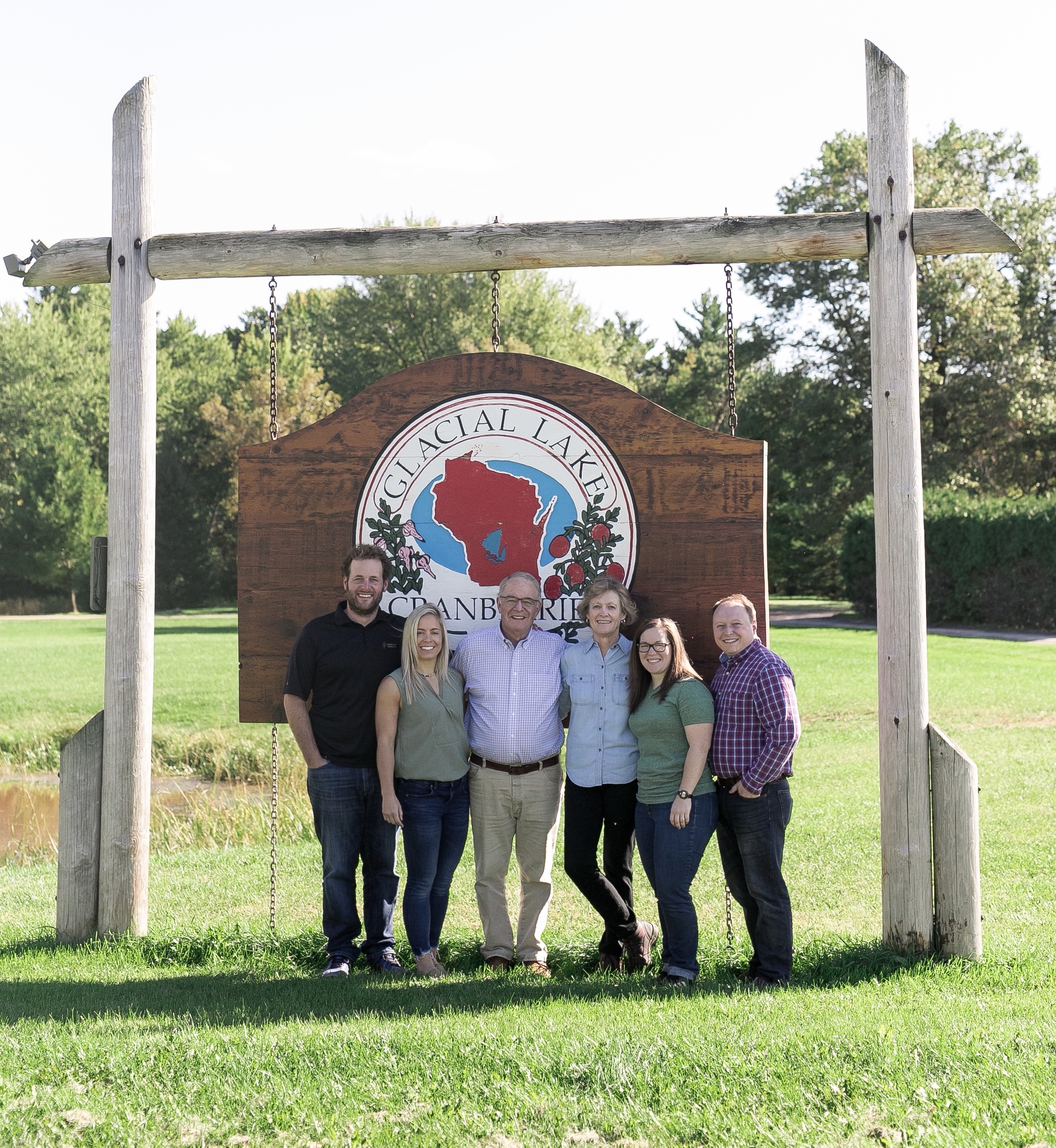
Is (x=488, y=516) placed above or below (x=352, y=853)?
above

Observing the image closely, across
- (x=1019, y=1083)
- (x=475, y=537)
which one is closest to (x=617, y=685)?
(x=475, y=537)

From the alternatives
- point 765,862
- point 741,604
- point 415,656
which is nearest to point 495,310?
point 415,656

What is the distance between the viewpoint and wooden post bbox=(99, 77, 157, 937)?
5805mm

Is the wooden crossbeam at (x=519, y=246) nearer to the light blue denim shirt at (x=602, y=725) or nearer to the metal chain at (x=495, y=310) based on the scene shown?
the metal chain at (x=495, y=310)

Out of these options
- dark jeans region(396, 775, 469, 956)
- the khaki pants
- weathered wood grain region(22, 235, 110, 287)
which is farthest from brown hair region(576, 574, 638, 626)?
weathered wood grain region(22, 235, 110, 287)

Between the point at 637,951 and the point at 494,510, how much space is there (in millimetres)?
2233

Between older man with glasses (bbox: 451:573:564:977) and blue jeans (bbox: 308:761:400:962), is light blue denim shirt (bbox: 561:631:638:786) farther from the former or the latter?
blue jeans (bbox: 308:761:400:962)

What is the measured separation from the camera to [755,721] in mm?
4906

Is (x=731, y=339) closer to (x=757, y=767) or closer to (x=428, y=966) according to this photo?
(x=757, y=767)

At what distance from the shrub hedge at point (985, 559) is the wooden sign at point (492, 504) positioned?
23.7 meters

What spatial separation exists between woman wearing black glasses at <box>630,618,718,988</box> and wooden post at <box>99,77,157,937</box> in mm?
2544

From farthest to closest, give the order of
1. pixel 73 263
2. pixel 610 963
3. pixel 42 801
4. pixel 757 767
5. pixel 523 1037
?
pixel 42 801 → pixel 73 263 → pixel 610 963 → pixel 757 767 → pixel 523 1037

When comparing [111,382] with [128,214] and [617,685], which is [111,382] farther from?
[617,685]

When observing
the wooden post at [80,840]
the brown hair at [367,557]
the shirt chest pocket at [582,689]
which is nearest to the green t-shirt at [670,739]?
the shirt chest pocket at [582,689]
